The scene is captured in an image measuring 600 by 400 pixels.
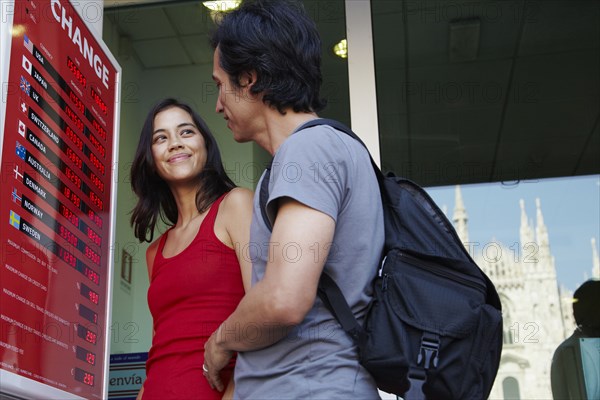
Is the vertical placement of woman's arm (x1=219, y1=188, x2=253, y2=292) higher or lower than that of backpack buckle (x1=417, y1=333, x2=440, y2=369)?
higher

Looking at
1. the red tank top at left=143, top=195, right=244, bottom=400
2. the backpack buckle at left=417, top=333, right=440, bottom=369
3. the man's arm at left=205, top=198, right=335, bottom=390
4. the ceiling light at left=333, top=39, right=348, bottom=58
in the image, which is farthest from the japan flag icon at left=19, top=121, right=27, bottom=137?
the ceiling light at left=333, top=39, right=348, bottom=58

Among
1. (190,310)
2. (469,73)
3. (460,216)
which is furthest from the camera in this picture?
(469,73)

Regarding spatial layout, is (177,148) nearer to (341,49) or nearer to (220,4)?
(341,49)

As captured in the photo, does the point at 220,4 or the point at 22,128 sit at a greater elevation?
the point at 220,4

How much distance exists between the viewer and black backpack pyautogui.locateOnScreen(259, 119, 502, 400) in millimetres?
1384

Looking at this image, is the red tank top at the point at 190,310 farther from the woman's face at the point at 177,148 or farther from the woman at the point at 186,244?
the woman's face at the point at 177,148

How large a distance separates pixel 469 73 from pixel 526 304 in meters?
1.34

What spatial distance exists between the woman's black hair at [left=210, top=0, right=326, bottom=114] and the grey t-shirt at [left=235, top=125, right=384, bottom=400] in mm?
184

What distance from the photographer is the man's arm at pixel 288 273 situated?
137cm

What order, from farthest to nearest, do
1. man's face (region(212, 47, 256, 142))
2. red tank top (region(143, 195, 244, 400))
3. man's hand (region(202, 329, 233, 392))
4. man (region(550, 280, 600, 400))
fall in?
man (region(550, 280, 600, 400)) < red tank top (region(143, 195, 244, 400)) < man's face (region(212, 47, 256, 142)) < man's hand (region(202, 329, 233, 392))

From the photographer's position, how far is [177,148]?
7.30 ft

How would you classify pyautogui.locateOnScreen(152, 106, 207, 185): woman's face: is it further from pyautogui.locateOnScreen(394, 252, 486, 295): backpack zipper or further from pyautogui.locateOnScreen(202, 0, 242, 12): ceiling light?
pyautogui.locateOnScreen(202, 0, 242, 12): ceiling light

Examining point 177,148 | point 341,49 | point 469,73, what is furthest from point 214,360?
point 469,73

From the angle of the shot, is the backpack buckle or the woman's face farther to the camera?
the woman's face
